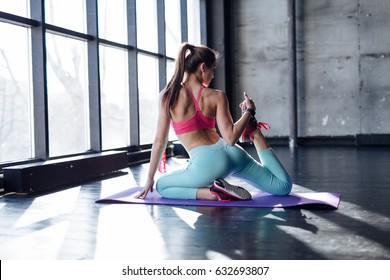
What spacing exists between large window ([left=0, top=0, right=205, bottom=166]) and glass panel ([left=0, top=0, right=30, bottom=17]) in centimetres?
1

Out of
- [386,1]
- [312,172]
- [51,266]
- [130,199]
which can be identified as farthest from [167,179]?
[386,1]

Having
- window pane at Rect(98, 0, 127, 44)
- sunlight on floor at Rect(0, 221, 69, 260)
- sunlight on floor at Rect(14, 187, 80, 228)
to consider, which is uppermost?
window pane at Rect(98, 0, 127, 44)

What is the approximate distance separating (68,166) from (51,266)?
3094 mm

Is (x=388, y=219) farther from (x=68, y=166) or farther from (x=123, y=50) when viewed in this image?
(x=123, y=50)

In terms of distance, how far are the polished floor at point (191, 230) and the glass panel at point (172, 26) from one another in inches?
211

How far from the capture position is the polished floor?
2359mm

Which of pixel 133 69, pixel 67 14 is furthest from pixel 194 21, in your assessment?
pixel 67 14

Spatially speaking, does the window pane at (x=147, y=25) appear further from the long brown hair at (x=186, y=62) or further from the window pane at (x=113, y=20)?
the long brown hair at (x=186, y=62)

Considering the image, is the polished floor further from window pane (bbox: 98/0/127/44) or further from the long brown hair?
window pane (bbox: 98/0/127/44)

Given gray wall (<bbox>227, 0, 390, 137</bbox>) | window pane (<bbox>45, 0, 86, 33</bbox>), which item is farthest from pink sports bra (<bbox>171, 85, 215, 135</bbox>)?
gray wall (<bbox>227, 0, 390, 137</bbox>)

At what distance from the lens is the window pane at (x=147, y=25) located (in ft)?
26.3

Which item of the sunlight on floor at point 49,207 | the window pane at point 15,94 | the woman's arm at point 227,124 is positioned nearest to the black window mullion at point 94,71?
the window pane at point 15,94

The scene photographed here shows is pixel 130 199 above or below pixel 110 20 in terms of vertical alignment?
below

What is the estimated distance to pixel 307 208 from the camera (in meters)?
3.37
